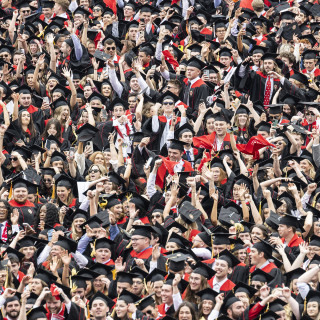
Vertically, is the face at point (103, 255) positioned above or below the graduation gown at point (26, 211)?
above

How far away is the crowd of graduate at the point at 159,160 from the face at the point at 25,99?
0.10 ft

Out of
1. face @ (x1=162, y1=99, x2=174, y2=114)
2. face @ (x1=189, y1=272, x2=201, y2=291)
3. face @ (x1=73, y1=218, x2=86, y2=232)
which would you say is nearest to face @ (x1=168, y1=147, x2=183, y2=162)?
face @ (x1=162, y1=99, x2=174, y2=114)

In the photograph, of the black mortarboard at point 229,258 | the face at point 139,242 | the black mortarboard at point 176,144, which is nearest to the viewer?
the black mortarboard at point 229,258

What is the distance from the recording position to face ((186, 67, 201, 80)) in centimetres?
1861

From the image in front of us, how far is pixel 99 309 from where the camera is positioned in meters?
13.5

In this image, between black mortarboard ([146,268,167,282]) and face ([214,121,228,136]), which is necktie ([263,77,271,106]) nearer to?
face ([214,121,228,136])

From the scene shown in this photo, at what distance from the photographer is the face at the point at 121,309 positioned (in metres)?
13.4

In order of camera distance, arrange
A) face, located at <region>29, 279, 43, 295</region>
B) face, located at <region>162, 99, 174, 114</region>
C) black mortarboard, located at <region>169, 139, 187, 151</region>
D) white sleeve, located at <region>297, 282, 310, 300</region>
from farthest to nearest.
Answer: face, located at <region>162, 99, 174, 114</region> → black mortarboard, located at <region>169, 139, 187, 151</region> → face, located at <region>29, 279, 43, 295</region> → white sleeve, located at <region>297, 282, 310, 300</region>

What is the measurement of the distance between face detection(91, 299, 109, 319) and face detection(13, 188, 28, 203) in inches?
114

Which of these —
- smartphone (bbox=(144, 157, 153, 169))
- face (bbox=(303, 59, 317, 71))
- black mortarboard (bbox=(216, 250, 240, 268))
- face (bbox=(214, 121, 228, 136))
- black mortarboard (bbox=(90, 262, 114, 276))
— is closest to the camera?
black mortarboard (bbox=(216, 250, 240, 268))

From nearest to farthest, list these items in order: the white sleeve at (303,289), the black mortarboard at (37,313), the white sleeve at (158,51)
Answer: the black mortarboard at (37,313), the white sleeve at (303,289), the white sleeve at (158,51)

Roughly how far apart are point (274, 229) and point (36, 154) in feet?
11.6

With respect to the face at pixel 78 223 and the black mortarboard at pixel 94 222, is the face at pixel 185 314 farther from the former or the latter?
the face at pixel 78 223

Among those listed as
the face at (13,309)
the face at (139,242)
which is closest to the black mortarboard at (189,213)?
the face at (139,242)
